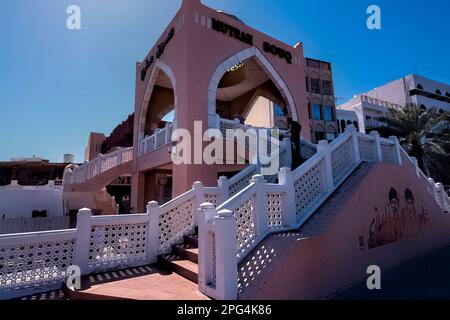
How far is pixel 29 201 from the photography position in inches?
686

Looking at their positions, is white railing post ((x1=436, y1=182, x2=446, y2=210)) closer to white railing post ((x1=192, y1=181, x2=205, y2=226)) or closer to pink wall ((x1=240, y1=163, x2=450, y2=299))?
pink wall ((x1=240, y1=163, x2=450, y2=299))

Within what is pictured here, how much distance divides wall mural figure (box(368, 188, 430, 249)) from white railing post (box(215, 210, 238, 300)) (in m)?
3.56

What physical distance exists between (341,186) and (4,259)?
616cm

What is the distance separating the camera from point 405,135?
1931 centimetres

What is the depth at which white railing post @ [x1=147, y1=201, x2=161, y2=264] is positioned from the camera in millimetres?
5195

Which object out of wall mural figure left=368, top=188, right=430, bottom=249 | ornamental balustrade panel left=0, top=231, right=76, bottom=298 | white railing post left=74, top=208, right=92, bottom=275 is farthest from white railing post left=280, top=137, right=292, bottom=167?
ornamental balustrade panel left=0, top=231, right=76, bottom=298

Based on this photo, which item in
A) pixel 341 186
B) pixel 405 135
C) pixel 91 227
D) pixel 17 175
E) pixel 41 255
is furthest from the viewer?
pixel 17 175

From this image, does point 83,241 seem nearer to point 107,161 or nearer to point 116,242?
point 116,242

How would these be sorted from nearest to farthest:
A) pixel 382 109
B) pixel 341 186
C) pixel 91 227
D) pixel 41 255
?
1. pixel 41 255
2. pixel 91 227
3. pixel 341 186
4. pixel 382 109

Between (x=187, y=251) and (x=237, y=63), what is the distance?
25.3 feet


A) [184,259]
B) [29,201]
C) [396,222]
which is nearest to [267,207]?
[184,259]

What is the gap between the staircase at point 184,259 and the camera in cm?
421
